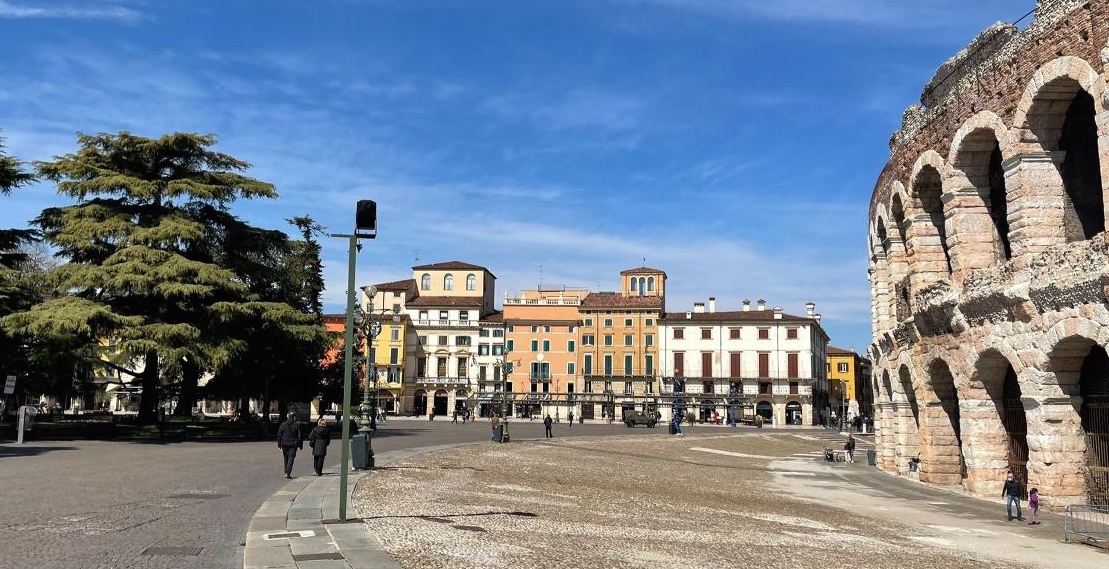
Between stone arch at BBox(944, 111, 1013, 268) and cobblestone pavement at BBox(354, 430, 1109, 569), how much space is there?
6582mm

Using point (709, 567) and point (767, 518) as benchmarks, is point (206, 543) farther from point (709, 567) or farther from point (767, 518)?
point (767, 518)

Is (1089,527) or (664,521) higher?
(664,521)

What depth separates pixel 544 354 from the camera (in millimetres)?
90688

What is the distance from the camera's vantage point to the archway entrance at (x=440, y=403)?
303ft

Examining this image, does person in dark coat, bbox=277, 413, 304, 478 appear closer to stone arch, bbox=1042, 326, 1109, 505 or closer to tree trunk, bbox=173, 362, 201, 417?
stone arch, bbox=1042, 326, 1109, 505

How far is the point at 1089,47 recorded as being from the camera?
54.5ft

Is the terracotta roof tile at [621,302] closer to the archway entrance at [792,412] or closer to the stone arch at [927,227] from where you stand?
the archway entrance at [792,412]

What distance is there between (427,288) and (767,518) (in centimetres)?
8491

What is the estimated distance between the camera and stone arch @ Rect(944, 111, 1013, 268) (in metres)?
21.3

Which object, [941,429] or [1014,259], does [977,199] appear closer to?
[1014,259]

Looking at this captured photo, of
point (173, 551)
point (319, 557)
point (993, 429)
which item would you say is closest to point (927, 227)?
point (993, 429)

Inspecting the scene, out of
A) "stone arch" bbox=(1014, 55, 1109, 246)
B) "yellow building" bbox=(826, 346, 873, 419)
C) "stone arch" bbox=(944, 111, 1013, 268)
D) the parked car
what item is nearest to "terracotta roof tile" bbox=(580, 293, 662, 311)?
the parked car

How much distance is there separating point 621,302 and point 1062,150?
7238 cm

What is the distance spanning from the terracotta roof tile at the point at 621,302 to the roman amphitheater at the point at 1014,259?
206 ft
